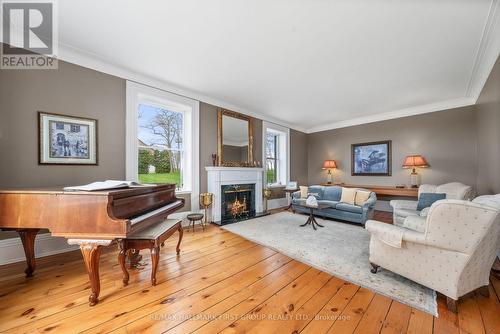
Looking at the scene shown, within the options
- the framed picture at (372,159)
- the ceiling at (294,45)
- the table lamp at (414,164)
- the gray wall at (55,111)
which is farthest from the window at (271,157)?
the gray wall at (55,111)

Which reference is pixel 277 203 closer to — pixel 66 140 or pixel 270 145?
pixel 270 145

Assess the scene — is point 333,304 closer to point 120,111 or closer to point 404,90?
point 120,111

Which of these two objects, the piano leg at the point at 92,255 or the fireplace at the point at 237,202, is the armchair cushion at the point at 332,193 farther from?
the piano leg at the point at 92,255

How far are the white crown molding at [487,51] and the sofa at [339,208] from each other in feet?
8.14

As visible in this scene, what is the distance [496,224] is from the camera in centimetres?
142

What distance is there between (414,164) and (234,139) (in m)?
4.15

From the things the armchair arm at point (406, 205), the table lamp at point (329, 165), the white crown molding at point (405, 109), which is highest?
the white crown molding at point (405, 109)

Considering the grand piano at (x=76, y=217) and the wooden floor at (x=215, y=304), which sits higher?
the grand piano at (x=76, y=217)

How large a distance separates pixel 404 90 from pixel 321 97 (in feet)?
4.89

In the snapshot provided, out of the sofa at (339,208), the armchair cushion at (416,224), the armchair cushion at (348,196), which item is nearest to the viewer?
the armchair cushion at (416,224)

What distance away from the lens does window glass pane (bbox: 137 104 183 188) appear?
3.48m

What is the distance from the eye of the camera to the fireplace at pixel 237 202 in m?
4.34

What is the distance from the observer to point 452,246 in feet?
4.84

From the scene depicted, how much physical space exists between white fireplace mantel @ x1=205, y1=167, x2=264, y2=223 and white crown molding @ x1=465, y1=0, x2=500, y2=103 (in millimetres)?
4031
